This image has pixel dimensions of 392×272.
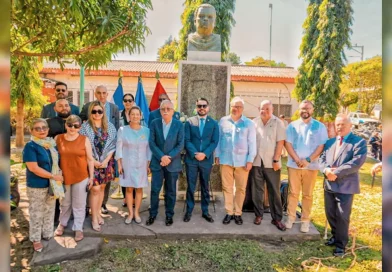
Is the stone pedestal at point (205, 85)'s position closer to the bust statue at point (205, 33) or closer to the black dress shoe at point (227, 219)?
the bust statue at point (205, 33)

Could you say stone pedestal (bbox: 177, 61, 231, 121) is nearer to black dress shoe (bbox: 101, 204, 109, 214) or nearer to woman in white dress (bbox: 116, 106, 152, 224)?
woman in white dress (bbox: 116, 106, 152, 224)

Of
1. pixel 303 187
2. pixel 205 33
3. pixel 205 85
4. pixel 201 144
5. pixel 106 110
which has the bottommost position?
pixel 303 187

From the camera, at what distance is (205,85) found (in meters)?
5.34

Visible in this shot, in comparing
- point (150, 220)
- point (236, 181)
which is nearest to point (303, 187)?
point (236, 181)

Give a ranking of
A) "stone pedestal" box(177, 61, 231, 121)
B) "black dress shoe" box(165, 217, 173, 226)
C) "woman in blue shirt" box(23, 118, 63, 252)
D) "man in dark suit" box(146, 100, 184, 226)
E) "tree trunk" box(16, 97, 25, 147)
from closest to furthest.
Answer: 1. "woman in blue shirt" box(23, 118, 63, 252)
2. "man in dark suit" box(146, 100, 184, 226)
3. "black dress shoe" box(165, 217, 173, 226)
4. "stone pedestal" box(177, 61, 231, 121)
5. "tree trunk" box(16, 97, 25, 147)

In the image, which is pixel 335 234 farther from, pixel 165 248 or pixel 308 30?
pixel 308 30

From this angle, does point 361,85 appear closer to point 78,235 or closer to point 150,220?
point 150,220

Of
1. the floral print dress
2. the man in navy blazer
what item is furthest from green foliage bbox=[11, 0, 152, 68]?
the man in navy blazer

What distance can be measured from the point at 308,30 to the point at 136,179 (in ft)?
36.2

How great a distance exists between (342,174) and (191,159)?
1975 mm

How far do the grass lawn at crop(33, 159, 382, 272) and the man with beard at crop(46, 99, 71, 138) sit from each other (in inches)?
66.3

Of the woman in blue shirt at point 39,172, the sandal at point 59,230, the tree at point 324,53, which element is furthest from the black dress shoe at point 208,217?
the tree at point 324,53

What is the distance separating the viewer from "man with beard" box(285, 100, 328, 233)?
4.18m

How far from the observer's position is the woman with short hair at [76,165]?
12.2 feet
